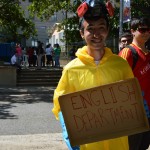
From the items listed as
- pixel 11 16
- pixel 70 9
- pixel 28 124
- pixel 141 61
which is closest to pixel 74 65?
pixel 141 61

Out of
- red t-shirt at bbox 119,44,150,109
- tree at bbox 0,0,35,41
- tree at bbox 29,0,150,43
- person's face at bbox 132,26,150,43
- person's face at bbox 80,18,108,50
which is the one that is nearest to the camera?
person's face at bbox 80,18,108,50

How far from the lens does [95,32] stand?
262cm

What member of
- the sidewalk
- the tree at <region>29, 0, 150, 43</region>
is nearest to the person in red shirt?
the sidewalk

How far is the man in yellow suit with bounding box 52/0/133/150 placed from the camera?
8.49ft

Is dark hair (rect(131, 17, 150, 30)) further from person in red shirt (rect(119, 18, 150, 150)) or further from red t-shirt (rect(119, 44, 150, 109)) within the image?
red t-shirt (rect(119, 44, 150, 109))

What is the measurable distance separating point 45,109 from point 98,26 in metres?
8.35

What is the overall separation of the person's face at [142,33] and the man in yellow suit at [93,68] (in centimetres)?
119

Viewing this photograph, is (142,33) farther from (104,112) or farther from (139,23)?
(104,112)

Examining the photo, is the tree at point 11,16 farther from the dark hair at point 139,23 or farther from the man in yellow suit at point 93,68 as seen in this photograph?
the man in yellow suit at point 93,68

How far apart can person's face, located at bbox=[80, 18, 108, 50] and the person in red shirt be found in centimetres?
99

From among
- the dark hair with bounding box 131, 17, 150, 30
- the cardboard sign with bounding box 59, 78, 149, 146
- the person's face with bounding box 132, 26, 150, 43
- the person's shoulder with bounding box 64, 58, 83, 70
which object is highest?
the dark hair with bounding box 131, 17, 150, 30

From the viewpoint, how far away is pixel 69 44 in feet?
105

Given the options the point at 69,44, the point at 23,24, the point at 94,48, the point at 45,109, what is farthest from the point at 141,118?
the point at 69,44

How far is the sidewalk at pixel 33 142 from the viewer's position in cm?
586
